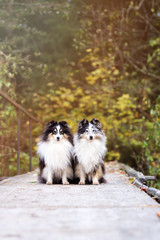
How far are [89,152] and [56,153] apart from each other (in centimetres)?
46

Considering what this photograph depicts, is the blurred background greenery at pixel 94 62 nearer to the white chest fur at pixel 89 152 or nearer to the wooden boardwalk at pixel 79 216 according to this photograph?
the white chest fur at pixel 89 152

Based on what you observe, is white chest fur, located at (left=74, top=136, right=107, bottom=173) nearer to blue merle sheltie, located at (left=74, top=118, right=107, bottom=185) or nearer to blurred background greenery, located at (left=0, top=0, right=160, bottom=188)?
blue merle sheltie, located at (left=74, top=118, right=107, bottom=185)

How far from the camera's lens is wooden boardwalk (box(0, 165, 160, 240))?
192 cm

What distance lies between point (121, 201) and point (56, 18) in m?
12.3

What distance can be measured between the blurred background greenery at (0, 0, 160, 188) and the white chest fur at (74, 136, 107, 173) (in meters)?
5.52

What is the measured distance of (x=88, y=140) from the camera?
4.80 meters

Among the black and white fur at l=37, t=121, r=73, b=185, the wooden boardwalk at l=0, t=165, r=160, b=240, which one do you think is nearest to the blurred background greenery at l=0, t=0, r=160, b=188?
the black and white fur at l=37, t=121, r=73, b=185

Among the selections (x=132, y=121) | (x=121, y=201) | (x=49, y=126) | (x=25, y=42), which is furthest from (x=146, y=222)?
(x=25, y=42)

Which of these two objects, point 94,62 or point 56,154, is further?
point 94,62

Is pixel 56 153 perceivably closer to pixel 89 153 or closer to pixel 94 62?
pixel 89 153

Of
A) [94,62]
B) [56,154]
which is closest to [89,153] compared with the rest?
[56,154]

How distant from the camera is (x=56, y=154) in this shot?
4.68 meters

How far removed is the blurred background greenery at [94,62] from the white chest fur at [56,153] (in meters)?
5.64

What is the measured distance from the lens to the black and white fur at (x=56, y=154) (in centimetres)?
467
